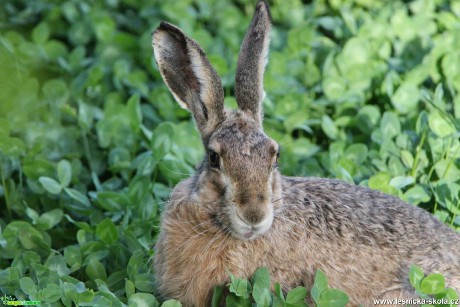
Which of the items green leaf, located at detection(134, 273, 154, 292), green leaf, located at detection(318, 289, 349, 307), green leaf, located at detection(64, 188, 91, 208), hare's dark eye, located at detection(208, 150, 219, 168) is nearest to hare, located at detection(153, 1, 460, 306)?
hare's dark eye, located at detection(208, 150, 219, 168)

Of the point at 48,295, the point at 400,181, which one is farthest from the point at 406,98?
the point at 48,295

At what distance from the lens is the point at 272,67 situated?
26.7 feet

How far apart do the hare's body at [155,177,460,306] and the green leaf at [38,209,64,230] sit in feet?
3.15

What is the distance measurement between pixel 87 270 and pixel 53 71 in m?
2.86

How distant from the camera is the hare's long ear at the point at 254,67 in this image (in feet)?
18.2

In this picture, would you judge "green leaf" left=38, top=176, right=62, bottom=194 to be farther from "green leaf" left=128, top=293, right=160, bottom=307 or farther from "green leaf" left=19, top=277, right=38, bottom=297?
"green leaf" left=128, top=293, right=160, bottom=307

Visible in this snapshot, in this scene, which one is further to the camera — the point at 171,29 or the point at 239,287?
the point at 171,29

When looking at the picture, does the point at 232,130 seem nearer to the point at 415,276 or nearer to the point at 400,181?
the point at 415,276

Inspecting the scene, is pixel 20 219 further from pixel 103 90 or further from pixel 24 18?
pixel 24 18

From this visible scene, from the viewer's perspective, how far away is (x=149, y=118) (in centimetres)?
772

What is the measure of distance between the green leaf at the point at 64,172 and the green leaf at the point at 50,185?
0.11 feet

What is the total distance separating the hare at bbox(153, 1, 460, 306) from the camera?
5242 millimetres

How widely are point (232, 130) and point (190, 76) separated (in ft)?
1.79

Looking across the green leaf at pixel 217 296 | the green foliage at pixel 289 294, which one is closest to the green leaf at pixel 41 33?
the green leaf at pixel 217 296
